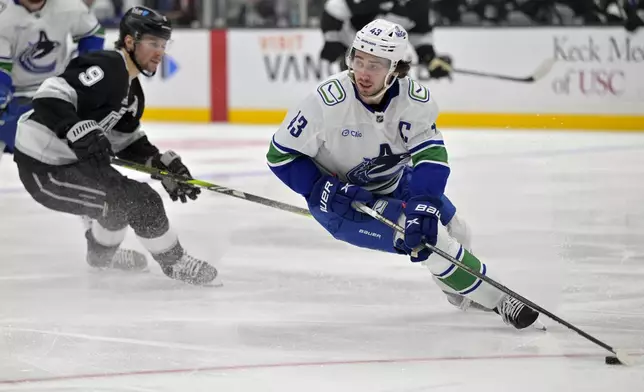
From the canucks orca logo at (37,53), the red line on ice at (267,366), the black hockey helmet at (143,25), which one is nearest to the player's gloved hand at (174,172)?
the black hockey helmet at (143,25)

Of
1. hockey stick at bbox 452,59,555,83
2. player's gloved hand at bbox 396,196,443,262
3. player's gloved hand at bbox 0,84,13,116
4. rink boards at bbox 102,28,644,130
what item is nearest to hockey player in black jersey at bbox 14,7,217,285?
player's gloved hand at bbox 0,84,13,116

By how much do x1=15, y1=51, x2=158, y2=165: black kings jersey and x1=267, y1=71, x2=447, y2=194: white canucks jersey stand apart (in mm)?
806

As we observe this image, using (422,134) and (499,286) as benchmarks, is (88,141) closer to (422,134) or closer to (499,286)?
(422,134)

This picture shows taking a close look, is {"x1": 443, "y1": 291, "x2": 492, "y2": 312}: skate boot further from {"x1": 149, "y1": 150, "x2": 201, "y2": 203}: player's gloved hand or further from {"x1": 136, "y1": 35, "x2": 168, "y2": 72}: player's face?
{"x1": 136, "y1": 35, "x2": 168, "y2": 72}: player's face

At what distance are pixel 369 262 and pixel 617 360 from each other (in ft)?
5.25

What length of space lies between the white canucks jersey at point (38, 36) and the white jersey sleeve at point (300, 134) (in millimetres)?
1860

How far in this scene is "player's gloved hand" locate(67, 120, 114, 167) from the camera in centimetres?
372

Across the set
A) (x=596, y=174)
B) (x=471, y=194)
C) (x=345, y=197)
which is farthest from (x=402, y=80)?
(x=596, y=174)

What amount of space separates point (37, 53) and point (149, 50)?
45.1 inches

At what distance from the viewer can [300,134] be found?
3246mm

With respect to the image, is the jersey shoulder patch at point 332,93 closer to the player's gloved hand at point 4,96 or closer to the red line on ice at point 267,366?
the red line on ice at point 267,366

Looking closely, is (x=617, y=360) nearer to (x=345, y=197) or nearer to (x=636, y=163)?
(x=345, y=197)

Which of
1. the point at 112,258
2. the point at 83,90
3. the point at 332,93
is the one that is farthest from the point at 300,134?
the point at 112,258

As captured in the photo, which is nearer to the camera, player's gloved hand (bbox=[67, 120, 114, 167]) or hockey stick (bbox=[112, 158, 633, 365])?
hockey stick (bbox=[112, 158, 633, 365])
